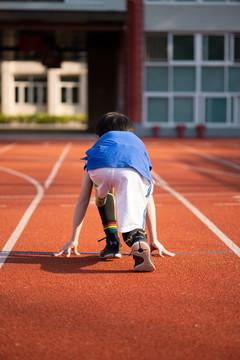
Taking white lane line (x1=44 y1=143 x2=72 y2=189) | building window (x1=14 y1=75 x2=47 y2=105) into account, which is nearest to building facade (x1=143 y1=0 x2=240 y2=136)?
white lane line (x1=44 y1=143 x2=72 y2=189)

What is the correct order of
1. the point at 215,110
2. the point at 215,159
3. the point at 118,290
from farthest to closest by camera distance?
the point at 215,110 → the point at 215,159 → the point at 118,290

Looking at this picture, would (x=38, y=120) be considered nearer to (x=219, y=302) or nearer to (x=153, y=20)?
(x=153, y=20)

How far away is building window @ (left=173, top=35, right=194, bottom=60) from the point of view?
32.4 metres

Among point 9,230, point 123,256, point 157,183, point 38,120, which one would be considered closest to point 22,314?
point 123,256

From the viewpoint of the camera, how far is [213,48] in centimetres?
3253

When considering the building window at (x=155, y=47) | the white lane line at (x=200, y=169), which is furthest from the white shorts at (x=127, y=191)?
the building window at (x=155, y=47)

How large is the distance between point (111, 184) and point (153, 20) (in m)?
27.3

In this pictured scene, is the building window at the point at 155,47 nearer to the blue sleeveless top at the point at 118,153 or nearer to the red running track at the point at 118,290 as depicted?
the red running track at the point at 118,290

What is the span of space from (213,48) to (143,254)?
2837 cm

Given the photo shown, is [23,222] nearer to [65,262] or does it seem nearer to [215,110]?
[65,262]

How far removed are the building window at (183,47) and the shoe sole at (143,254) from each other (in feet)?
91.3

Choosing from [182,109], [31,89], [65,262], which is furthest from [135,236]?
[31,89]

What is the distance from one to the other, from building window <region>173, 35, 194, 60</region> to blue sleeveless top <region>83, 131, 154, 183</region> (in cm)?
2739

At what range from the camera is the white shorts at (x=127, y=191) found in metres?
5.63
